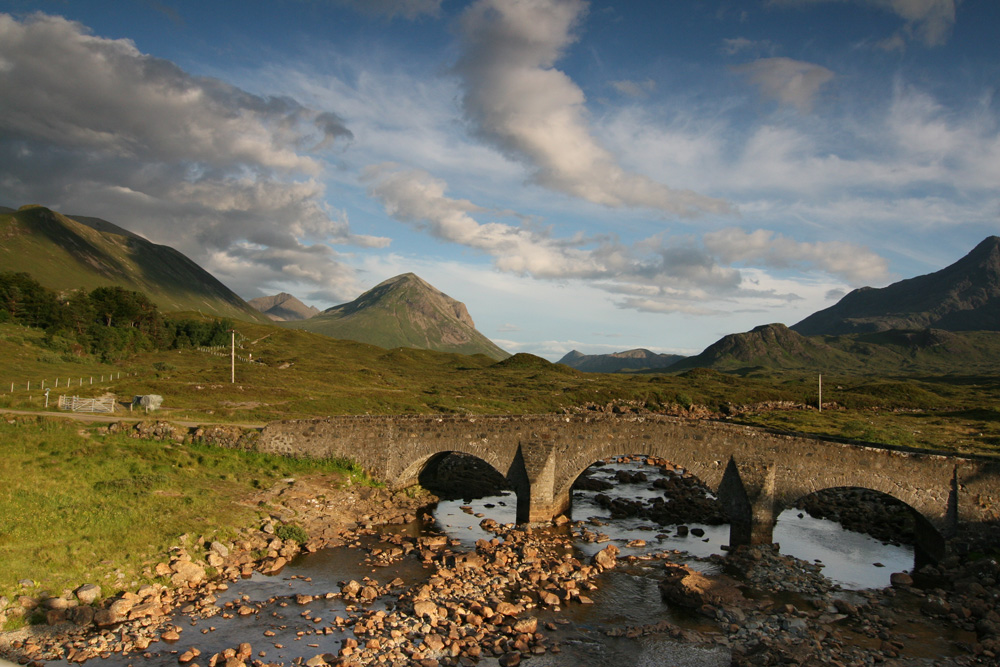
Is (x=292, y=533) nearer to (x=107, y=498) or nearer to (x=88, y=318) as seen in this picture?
(x=107, y=498)

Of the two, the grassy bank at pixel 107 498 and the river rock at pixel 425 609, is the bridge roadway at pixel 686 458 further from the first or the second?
the river rock at pixel 425 609

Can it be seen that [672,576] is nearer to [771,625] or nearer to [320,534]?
[771,625]

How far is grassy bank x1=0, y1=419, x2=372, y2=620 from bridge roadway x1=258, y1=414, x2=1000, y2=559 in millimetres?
2293

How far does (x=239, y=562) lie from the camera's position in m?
23.0

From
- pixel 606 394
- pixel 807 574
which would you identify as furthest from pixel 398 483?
pixel 606 394

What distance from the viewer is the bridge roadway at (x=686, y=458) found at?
2694 centimetres

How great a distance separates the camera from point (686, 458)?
30.2 meters

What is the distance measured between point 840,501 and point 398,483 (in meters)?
28.5

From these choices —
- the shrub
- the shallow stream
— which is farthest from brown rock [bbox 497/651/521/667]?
the shrub

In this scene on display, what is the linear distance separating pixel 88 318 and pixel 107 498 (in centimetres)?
7947

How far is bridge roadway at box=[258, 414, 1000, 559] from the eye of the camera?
88.4 feet

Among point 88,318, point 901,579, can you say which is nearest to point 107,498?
point 901,579

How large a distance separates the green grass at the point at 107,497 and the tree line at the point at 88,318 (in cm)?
5357

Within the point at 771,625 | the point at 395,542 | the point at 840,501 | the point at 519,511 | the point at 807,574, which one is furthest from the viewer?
the point at 840,501
